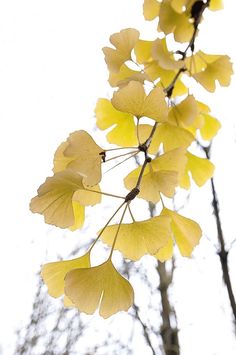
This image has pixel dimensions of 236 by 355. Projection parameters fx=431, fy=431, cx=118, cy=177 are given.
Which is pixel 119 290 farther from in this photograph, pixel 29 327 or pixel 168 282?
pixel 29 327

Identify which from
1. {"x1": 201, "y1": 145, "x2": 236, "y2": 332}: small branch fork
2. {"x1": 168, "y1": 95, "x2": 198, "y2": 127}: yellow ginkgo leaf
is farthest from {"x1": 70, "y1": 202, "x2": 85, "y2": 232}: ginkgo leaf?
{"x1": 201, "y1": 145, "x2": 236, "y2": 332}: small branch fork

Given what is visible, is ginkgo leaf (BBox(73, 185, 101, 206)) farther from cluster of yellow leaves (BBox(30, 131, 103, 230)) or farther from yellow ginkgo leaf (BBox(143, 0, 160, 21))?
yellow ginkgo leaf (BBox(143, 0, 160, 21))

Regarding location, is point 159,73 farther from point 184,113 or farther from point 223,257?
point 223,257

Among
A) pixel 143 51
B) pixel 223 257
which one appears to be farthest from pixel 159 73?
pixel 223 257

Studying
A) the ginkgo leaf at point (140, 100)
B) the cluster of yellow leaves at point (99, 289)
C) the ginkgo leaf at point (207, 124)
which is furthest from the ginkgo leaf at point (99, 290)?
the ginkgo leaf at point (207, 124)

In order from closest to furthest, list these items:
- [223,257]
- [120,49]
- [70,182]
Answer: [70,182]
[120,49]
[223,257]
